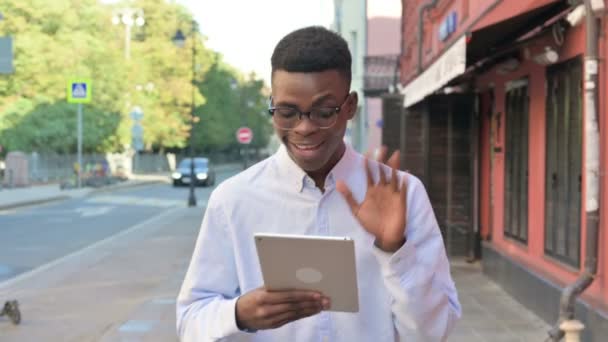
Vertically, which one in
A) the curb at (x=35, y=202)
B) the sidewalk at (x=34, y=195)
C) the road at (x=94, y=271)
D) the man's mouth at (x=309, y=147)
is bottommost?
the road at (x=94, y=271)

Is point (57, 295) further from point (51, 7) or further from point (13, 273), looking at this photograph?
point (51, 7)

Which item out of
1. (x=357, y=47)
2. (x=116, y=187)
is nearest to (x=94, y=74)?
(x=116, y=187)

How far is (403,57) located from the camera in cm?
1994

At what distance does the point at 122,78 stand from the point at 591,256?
1695 inches

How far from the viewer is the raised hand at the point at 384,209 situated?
201cm

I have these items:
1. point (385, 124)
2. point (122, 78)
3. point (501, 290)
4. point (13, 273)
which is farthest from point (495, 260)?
point (122, 78)

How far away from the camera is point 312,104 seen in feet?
7.02

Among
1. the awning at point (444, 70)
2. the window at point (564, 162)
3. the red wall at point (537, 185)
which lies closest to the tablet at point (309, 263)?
the red wall at point (537, 185)

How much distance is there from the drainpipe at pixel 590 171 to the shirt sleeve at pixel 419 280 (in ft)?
15.0

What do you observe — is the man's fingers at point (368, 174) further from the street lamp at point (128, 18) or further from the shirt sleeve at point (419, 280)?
the street lamp at point (128, 18)

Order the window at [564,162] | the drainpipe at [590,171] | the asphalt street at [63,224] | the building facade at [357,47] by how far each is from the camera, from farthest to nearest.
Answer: the building facade at [357,47], the asphalt street at [63,224], the window at [564,162], the drainpipe at [590,171]

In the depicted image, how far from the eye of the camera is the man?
208 centimetres

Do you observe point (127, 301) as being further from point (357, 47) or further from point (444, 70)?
point (357, 47)

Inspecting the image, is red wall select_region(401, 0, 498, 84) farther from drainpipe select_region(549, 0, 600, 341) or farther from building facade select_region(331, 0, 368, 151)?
building facade select_region(331, 0, 368, 151)
